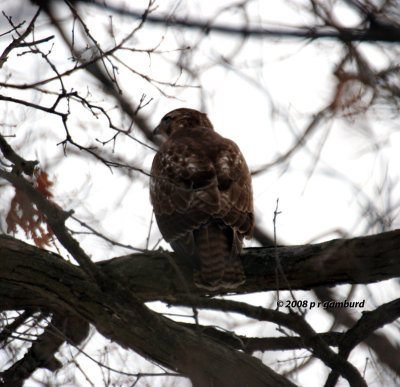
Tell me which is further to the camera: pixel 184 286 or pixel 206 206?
pixel 206 206

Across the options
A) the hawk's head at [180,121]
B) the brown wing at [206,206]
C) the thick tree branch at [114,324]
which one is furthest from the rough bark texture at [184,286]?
the hawk's head at [180,121]

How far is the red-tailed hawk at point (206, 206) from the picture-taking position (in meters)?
4.82

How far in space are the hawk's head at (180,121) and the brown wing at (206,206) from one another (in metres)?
1.64

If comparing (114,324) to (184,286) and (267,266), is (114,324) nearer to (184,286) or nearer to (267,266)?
(184,286)

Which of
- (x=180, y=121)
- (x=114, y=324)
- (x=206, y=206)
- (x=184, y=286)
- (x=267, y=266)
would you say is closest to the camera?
(x=184, y=286)

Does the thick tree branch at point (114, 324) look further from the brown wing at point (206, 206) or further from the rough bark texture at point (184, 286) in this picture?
the brown wing at point (206, 206)

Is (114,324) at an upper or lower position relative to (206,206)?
lower

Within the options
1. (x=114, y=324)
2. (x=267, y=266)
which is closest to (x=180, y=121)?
(x=267, y=266)

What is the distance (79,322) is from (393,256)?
266 centimetres

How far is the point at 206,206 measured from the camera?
5.02m

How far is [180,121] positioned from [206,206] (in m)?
2.71

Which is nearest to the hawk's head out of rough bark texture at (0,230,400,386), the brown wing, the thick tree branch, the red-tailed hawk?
the red-tailed hawk

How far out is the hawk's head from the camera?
7.47m

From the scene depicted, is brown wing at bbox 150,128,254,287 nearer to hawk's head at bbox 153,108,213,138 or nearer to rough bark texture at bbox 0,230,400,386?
rough bark texture at bbox 0,230,400,386
